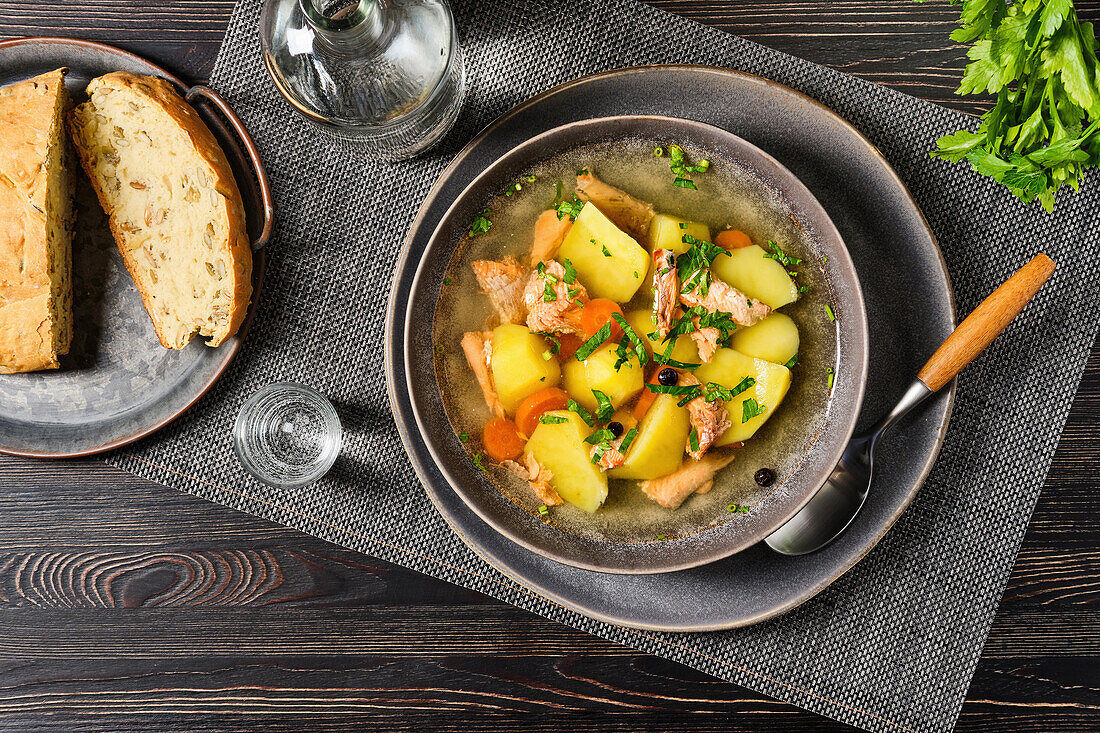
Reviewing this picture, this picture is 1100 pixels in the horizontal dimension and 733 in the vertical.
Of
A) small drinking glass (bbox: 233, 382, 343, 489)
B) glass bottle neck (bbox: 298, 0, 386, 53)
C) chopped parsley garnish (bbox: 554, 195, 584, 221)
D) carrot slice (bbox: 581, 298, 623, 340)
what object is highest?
glass bottle neck (bbox: 298, 0, 386, 53)

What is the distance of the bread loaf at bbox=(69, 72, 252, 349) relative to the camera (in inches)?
78.1

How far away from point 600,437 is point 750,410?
0.37 meters

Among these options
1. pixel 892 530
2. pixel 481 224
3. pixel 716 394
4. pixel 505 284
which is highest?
pixel 481 224

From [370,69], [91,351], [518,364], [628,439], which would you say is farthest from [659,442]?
[91,351]

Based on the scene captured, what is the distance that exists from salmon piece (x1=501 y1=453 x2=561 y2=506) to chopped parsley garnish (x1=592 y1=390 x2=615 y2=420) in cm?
19

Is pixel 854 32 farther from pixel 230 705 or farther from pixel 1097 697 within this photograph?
pixel 230 705

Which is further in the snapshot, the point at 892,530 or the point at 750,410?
the point at 892,530

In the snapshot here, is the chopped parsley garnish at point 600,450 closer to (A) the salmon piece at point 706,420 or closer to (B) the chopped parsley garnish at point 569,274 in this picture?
(A) the salmon piece at point 706,420

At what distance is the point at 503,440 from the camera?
6.00 ft

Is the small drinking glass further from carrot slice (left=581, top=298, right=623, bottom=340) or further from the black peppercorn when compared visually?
the black peppercorn

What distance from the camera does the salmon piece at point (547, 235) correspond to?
1.81 m

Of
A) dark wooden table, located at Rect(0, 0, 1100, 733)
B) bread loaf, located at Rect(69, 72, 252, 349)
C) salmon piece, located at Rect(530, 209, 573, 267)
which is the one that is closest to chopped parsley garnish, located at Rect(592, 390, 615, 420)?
salmon piece, located at Rect(530, 209, 573, 267)

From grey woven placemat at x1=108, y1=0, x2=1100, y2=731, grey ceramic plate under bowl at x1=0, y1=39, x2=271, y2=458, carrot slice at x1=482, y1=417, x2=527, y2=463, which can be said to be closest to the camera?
carrot slice at x1=482, y1=417, x2=527, y2=463

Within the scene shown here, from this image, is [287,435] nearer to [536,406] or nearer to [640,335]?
[536,406]
